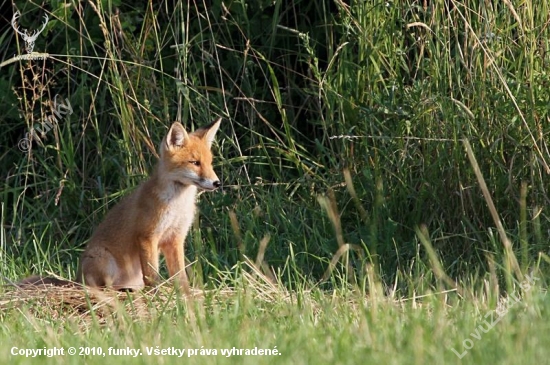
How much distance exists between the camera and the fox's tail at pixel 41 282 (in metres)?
6.02

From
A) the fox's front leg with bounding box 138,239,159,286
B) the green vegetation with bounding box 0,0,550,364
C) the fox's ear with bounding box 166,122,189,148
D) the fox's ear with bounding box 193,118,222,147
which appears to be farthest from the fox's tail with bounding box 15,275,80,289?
the fox's ear with bounding box 193,118,222,147

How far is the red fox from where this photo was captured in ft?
21.1

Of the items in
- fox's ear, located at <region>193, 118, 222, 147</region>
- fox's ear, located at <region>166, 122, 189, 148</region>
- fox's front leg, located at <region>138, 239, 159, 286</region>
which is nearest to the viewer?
fox's front leg, located at <region>138, 239, 159, 286</region>

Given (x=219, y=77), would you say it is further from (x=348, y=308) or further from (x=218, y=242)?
(x=348, y=308)

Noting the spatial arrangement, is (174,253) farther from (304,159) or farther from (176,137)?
(304,159)

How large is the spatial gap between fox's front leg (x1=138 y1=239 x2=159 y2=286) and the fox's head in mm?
452

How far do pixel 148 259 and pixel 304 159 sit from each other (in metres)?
2.12

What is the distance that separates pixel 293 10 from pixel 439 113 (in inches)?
80.3

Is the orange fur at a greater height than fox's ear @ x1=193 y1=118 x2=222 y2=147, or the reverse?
fox's ear @ x1=193 y1=118 x2=222 y2=147

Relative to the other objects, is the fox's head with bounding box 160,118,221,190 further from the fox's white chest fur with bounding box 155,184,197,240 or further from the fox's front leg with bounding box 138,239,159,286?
the fox's front leg with bounding box 138,239,159,286

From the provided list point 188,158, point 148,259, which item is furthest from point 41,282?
point 188,158

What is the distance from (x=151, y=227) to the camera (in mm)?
6469

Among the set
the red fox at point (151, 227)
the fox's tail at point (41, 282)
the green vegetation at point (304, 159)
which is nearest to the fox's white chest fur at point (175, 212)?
the red fox at point (151, 227)

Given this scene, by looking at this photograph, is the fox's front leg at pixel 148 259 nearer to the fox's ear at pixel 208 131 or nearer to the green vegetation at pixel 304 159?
the green vegetation at pixel 304 159
